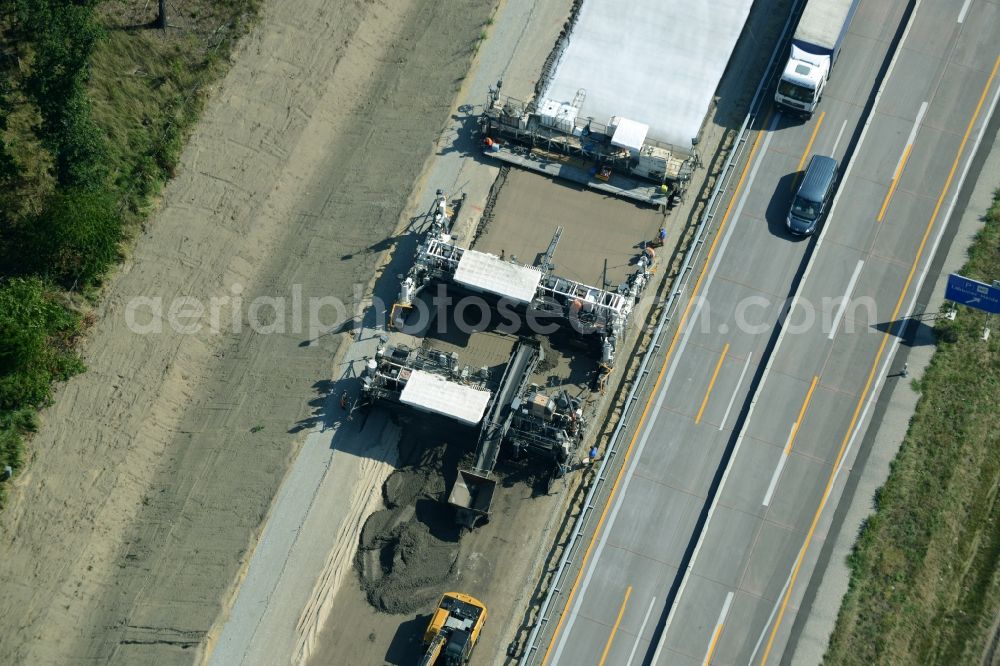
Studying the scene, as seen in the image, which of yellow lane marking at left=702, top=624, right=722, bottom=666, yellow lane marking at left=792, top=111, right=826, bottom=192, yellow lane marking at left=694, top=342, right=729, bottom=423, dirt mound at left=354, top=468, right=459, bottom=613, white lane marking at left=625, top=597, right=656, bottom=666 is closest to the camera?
yellow lane marking at left=702, top=624, right=722, bottom=666

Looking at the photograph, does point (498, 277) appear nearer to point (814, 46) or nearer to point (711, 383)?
point (711, 383)

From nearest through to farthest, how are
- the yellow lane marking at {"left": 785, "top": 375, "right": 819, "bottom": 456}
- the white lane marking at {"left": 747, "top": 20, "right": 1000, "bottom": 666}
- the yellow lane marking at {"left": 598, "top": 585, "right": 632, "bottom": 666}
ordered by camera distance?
the yellow lane marking at {"left": 598, "top": 585, "right": 632, "bottom": 666}, the white lane marking at {"left": 747, "top": 20, "right": 1000, "bottom": 666}, the yellow lane marking at {"left": 785, "top": 375, "right": 819, "bottom": 456}

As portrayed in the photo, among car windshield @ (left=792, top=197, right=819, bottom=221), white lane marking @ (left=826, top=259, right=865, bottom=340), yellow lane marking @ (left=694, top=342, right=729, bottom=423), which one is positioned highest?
car windshield @ (left=792, top=197, right=819, bottom=221)

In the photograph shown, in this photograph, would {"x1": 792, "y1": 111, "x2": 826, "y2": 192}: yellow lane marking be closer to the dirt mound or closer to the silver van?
the silver van

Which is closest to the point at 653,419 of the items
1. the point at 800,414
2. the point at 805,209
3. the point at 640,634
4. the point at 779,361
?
the point at 779,361

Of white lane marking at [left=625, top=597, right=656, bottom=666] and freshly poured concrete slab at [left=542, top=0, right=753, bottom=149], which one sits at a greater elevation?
freshly poured concrete slab at [left=542, top=0, right=753, bottom=149]

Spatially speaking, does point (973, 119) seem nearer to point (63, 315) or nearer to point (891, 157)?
point (891, 157)

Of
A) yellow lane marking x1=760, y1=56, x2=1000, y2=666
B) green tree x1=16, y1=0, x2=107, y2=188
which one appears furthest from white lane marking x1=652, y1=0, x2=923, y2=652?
green tree x1=16, y1=0, x2=107, y2=188
